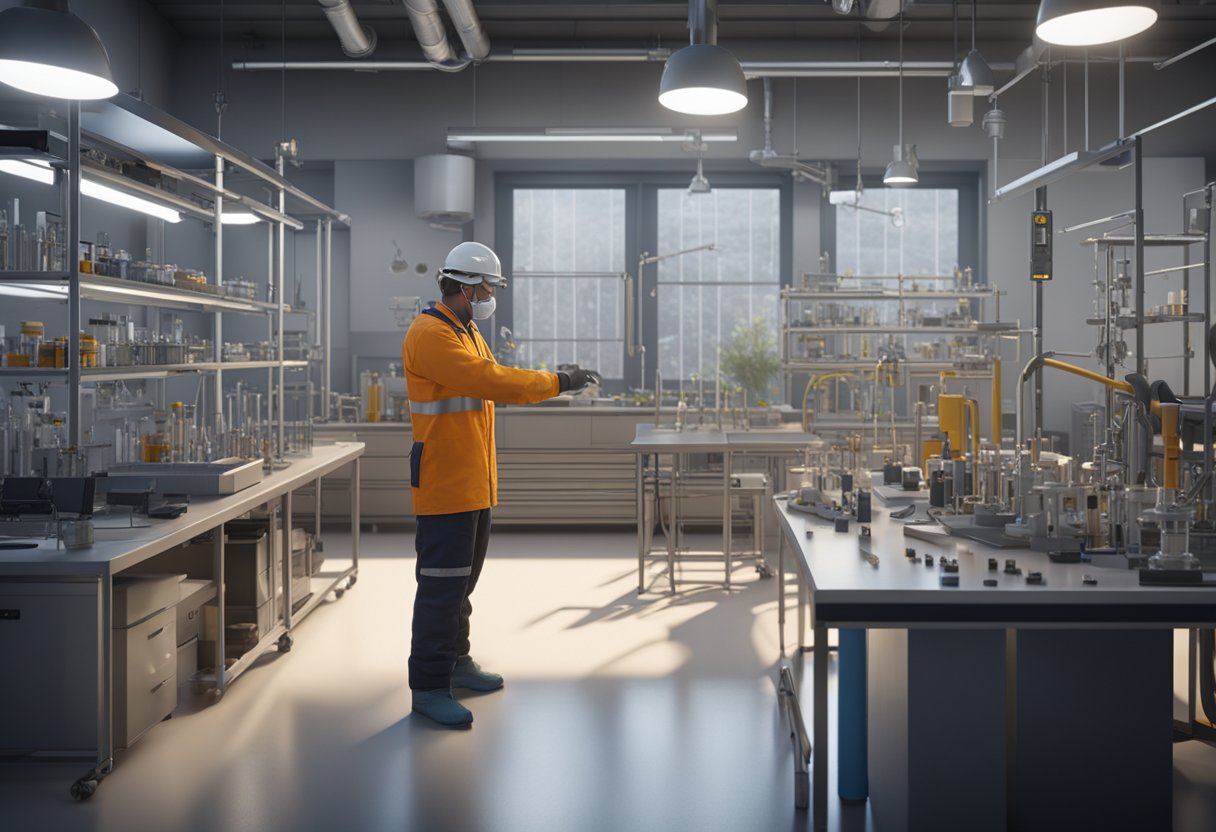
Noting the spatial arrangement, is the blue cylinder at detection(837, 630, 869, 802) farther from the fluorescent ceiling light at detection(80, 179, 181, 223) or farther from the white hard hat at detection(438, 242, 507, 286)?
the fluorescent ceiling light at detection(80, 179, 181, 223)

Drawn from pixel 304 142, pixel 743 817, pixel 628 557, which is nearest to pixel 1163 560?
pixel 743 817

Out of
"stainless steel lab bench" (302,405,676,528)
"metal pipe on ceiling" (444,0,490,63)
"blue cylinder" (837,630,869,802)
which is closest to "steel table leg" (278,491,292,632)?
"blue cylinder" (837,630,869,802)

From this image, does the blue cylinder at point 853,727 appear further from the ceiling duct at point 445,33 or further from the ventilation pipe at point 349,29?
the ventilation pipe at point 349,29

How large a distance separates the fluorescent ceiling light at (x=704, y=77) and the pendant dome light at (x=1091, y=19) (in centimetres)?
114

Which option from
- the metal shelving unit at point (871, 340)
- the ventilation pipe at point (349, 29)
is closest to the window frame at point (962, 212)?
the metal shelving unit at point (871, 340)

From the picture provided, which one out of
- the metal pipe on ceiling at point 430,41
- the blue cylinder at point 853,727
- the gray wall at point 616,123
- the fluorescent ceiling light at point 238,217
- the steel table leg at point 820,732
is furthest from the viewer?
the gray wall at point 616,123

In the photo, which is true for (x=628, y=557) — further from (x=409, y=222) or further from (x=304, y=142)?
(x=304, y=142)

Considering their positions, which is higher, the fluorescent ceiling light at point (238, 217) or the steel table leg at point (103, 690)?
the fluorescent ceiling light at point (238, 217)

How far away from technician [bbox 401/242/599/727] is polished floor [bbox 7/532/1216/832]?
0.64 feet

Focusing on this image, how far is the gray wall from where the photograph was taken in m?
8.09

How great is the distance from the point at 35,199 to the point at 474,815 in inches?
191

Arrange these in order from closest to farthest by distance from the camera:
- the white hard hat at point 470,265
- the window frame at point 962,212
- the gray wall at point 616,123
→ the white hard hat at point 470,265 → the gray wall at point 616,123 → the window frame at point 962,212

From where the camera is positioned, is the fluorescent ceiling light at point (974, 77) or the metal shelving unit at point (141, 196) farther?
the fluorescent ceiling light at point (974, 77)

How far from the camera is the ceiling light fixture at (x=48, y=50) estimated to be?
8.96 ft
